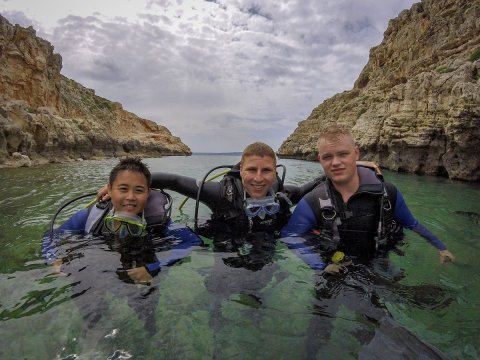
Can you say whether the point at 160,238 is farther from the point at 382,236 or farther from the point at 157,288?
the point at 382,236

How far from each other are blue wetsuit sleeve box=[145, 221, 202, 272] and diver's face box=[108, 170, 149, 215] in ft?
2.44

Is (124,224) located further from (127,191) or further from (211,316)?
(211,316)

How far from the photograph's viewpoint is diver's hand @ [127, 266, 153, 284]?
3.30 m

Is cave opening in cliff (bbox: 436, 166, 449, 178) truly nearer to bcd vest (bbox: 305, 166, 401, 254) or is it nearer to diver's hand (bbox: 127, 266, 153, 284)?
bcd vest (bbox: 305, 166, 401, 254)

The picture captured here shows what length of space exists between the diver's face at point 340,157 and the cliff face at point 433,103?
1678 cm

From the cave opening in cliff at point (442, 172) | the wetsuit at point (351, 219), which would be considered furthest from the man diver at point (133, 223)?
the cave opening in cliff at point (442, 172)

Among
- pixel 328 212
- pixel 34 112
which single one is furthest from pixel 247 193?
pixel 34 112

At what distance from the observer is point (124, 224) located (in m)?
3.79

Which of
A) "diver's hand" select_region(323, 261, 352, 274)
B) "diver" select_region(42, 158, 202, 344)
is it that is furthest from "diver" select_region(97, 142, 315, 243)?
"diver's hand" select_region(323, 261, 352, 274)

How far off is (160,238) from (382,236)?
10.5 feet

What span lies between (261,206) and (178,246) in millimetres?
1321

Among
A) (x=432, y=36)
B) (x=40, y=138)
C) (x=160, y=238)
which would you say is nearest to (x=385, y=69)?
(x=432, y=36)

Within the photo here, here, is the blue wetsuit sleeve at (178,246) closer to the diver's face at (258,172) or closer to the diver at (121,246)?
the diver at (121,246)

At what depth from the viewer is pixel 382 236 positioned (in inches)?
162
